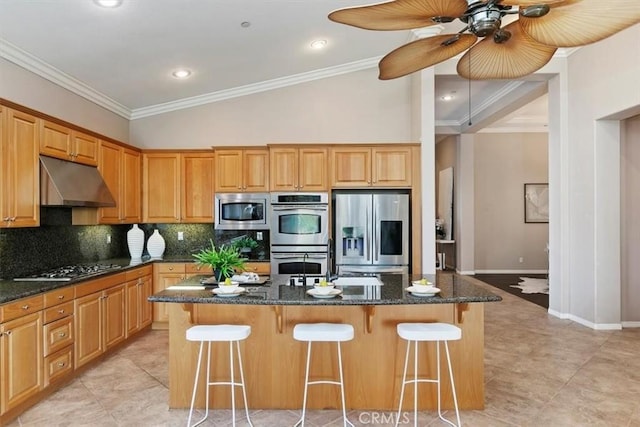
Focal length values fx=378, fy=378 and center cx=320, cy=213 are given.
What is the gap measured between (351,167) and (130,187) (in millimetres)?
2784

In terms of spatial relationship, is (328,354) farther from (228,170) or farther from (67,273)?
(228,170)

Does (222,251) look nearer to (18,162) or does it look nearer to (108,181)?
(18,162)

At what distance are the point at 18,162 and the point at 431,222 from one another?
4.11 metres

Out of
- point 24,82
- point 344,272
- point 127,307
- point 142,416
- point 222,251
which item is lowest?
point 142,416

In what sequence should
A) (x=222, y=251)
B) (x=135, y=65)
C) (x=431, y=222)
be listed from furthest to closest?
(x=431, y=222)
(x=135, y=65)
(x=222, y=251)

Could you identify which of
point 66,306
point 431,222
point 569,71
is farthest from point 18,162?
point 569,71

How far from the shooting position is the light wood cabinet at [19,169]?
2875 millimetres

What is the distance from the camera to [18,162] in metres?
3.00

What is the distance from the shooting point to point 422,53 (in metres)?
2.44

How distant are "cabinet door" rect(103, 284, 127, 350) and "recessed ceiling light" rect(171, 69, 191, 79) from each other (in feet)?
8.17

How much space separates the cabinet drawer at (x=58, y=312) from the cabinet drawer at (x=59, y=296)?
0.11 ft

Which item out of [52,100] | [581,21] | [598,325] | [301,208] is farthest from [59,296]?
[598,325]

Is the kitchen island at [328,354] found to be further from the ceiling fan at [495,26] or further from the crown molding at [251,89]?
the crown molding at [251,89]

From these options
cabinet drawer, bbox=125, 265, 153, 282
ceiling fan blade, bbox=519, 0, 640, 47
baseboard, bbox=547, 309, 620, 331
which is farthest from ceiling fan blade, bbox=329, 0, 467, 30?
baseboard, bbox=547, 309, 620, 331
